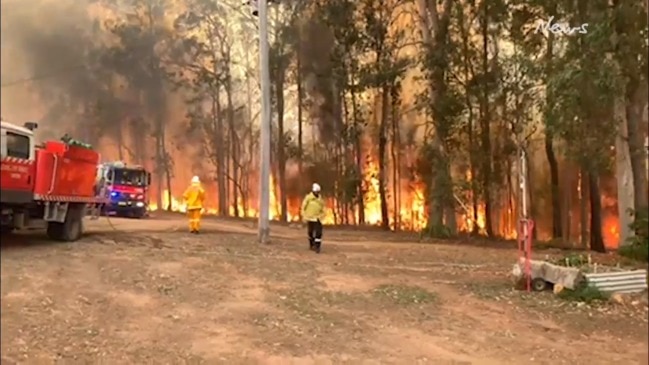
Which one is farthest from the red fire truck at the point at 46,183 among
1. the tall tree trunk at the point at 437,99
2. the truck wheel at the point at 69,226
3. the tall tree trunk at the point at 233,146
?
the tall tree trunk at the point at 437,99

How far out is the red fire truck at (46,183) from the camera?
1235mm

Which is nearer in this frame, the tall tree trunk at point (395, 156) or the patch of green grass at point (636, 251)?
the patch of green grass at point (636, 251)

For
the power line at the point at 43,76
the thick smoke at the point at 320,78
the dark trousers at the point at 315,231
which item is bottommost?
the dark trousers at the point at 315,231

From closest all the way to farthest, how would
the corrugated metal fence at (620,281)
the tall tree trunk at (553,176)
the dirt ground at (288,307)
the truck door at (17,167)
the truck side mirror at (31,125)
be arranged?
the truck door at (17,167), the truck side mirror at (31,125), the dirt ground at (288,307), the corrugated metal fence at (620,281), the tall tree trunk at (553,176)

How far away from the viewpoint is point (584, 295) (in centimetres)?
257

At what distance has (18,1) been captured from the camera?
147 centimetres

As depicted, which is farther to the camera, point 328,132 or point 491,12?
point 491,12

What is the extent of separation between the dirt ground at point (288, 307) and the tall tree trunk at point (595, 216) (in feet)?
1.26

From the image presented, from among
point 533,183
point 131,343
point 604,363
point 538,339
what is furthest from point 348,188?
point 604,363

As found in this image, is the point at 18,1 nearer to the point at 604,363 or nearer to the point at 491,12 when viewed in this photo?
the point at 491,12

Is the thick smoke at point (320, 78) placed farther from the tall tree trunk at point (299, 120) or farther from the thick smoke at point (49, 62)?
the thick smoke at point (49, 62)

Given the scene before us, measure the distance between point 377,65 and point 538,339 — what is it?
1.21 meters

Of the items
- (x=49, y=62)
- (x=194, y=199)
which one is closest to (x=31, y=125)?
(x=49, y=62)

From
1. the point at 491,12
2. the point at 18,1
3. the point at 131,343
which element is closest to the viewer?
the point at 18,1
